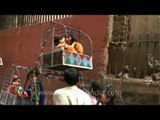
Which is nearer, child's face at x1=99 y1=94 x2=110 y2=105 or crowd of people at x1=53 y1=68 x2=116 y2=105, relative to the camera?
crowd of people at x1=53 y1=68 x2=116 y2=105

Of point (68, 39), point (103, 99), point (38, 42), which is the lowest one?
point (103, 99)

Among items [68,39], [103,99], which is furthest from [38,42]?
[103,99]

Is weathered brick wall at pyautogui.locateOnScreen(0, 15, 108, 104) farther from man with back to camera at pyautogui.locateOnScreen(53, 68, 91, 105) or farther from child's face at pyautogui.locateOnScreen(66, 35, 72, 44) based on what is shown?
man with back to camera at pyautogui.locateOnScreen(53, 68, 91, 105)

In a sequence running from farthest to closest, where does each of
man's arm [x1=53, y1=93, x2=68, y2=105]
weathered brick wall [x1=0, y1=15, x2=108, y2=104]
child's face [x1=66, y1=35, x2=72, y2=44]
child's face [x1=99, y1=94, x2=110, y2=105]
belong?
weathered brick wall [x1=0, y1=15, x2=108, y2=104] < child's face [x1=66, y1=35, x2=72, y2=44] < child's face [x1=99, y1=94, x2=110, y2=105] < man's arm [x1=53, y1=93, x2=68, y2=105]

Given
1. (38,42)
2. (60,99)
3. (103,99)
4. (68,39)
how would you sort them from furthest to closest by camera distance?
(38,42), (68,39), (103,99), (60,99)

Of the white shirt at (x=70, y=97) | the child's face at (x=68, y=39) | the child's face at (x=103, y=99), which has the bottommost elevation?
the child's face at (x=103, y=99)

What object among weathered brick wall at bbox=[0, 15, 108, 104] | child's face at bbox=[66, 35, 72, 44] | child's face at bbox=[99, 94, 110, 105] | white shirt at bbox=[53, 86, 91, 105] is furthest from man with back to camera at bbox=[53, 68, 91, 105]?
weathered brick wall at bbox=[0, 15, 108, 104]

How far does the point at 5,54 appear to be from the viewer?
9633 millimetres

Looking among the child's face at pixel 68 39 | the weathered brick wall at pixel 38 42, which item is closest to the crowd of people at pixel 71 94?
the child's face at pixel 68 39

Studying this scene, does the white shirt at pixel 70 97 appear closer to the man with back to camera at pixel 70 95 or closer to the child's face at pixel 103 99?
the man with back to camera at pixel 70 95

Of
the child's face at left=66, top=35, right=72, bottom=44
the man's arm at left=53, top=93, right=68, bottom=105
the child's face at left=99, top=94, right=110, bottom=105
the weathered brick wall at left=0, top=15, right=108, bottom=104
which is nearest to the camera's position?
the man's arm at left=53, top=93, right=68, bottom=105

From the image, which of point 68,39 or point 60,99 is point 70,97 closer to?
point 60,99

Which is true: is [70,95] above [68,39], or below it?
below

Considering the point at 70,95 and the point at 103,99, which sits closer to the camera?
the point at 70,95
